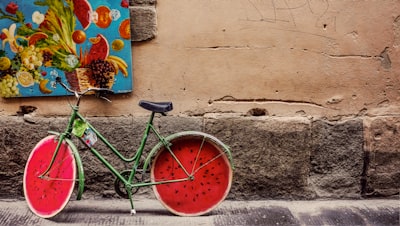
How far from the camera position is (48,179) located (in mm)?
4109

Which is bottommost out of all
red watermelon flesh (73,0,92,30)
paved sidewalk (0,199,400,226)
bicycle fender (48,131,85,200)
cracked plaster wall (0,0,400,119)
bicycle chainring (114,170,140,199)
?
paved sidewalk (0,199,400,226)

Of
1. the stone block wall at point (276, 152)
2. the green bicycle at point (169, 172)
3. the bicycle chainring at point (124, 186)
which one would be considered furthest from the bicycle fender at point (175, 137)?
the stone block wall at point (276, 152)

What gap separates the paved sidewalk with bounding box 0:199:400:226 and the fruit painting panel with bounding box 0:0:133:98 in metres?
0.93

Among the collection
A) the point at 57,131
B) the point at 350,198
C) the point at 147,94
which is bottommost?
the point at 350,198

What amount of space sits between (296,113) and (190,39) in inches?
42.2

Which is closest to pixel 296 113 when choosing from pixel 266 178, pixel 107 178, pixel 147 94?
pixel 266 178

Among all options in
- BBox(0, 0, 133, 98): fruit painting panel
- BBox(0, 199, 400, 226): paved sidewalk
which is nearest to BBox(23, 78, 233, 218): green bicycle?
BBox(0, 199, 400, 226): paved sidewalk

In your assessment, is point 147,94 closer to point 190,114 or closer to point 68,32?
point 190,114

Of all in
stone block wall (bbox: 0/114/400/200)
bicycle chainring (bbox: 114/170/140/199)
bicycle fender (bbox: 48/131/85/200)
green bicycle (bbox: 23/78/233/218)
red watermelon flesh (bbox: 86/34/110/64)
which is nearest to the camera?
bicycle fender (bbox: 48/131/85/200)

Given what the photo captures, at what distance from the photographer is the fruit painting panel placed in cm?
429

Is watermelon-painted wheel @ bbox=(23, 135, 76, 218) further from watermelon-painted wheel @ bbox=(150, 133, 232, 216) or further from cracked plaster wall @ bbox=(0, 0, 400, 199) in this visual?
watermelon-painted wheel @ bbox=(150, 133, 232, 216)

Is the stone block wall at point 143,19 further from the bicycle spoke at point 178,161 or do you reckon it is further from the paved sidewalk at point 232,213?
the paved sidewalk at point 232,213

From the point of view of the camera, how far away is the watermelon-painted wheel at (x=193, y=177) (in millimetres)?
4168

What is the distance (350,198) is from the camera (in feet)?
15.1
